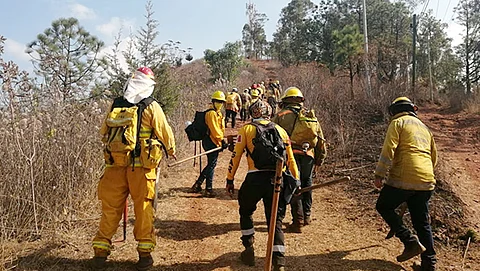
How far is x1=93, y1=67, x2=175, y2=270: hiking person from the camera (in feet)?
13.5

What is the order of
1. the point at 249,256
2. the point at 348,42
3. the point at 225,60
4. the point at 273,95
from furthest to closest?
the point at 225,60, the point at 348,42, the point at 273,95, the point at 249,256

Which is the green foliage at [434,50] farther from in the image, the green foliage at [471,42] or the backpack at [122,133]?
the backpack at [122,133]

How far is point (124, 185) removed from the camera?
423 centimetres

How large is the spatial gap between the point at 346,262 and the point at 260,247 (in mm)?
1094

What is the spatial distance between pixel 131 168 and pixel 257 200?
4.72ft

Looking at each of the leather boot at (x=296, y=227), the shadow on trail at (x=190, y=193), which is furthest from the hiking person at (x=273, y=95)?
the leather boot at (x=296, y=227)

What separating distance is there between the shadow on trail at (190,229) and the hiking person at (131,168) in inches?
46.5

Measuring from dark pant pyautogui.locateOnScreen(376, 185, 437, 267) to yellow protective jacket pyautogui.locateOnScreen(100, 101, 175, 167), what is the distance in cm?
255

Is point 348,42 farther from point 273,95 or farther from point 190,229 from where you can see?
point 190,229

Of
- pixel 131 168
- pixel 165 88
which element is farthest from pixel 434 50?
pixel 131 168

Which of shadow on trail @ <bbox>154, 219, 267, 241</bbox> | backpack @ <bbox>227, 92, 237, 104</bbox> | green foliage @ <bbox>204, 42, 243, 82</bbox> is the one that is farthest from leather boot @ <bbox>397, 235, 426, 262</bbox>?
green foliage @ <bbox>204, 42, 243, 82</bbox>

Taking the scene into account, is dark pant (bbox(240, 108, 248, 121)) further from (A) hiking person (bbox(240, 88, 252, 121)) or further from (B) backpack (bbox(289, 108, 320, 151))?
(B) backpack (bbox(289, 108, 320, 151))

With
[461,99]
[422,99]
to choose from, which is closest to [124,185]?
[461,99]

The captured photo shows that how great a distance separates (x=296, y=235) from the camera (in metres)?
5.52
